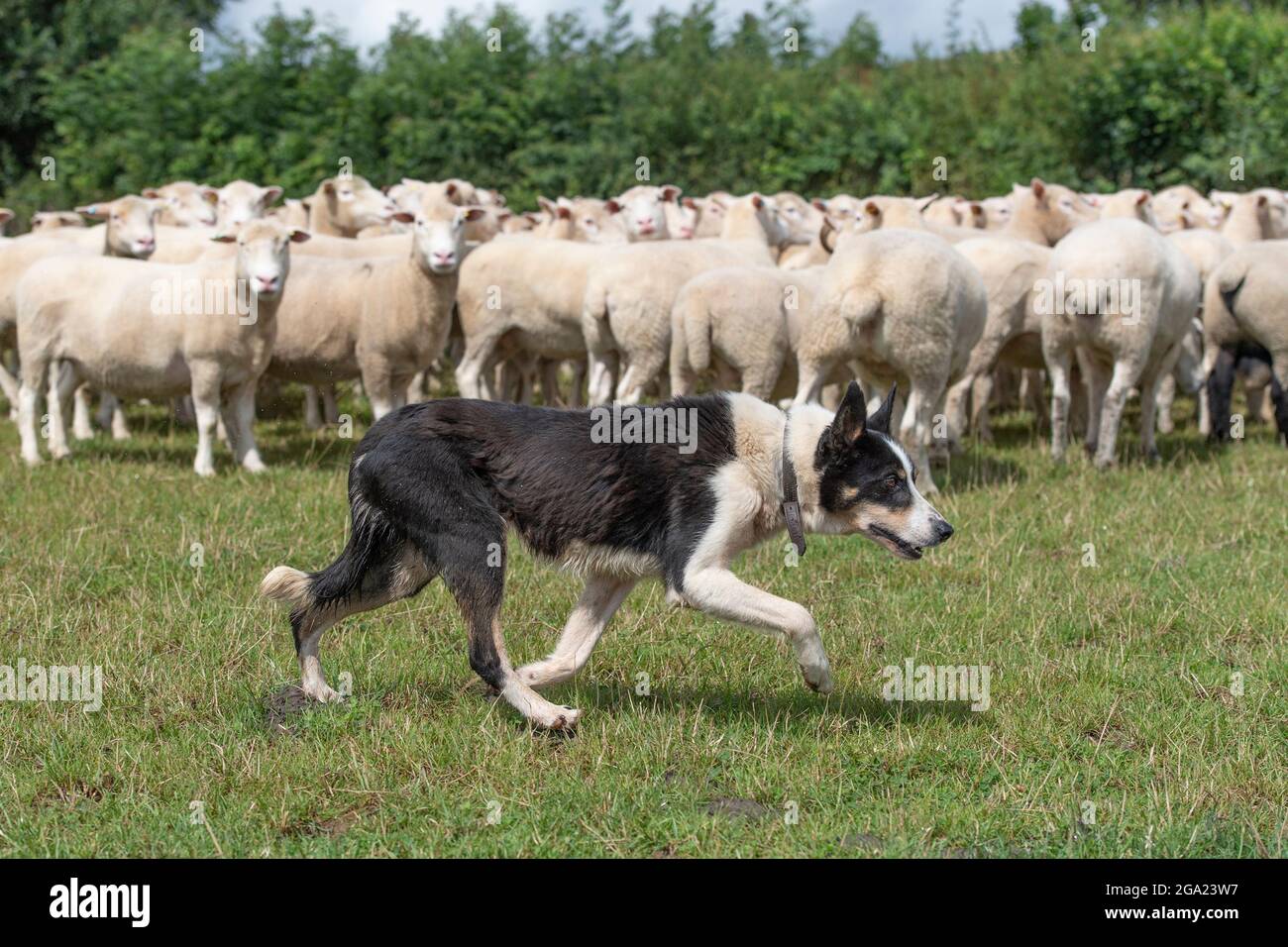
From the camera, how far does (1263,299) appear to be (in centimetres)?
1109

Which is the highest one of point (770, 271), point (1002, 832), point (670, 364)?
Result: point (770, 271)

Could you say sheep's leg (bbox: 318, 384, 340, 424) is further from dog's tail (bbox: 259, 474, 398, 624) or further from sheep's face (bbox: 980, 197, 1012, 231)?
dog's tail (bbox: 259, 474, 398, 624)

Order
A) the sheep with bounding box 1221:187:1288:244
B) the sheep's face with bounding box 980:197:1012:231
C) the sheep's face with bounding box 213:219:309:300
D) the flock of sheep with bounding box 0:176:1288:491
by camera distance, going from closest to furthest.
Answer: the flock of sheep with bounding box 0:176:1288:491, the sheep's face with bounding box 213:219:309:300, the sheep with bounding box 1221:187:1288:244, the sheep's face with bounding box 980:197:1012:231

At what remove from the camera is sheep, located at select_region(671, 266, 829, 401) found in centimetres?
1015

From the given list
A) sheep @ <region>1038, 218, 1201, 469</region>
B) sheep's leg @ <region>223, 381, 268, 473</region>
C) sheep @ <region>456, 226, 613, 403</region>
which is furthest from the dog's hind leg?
sheep @ <region>456, 226, 613, 403</region>

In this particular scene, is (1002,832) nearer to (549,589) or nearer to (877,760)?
(877,760)

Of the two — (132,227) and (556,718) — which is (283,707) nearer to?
(556,718)

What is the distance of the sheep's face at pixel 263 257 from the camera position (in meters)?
9.68

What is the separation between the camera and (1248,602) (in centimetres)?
659

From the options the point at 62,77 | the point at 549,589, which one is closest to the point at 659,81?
the point at 62,77

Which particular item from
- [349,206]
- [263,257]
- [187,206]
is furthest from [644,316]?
[187,206]

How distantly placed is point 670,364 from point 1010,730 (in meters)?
5.92

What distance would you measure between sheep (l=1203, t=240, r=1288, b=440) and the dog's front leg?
762 cm

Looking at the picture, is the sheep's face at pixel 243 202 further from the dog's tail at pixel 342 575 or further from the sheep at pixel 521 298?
the dog's tail at pixel 342 575
